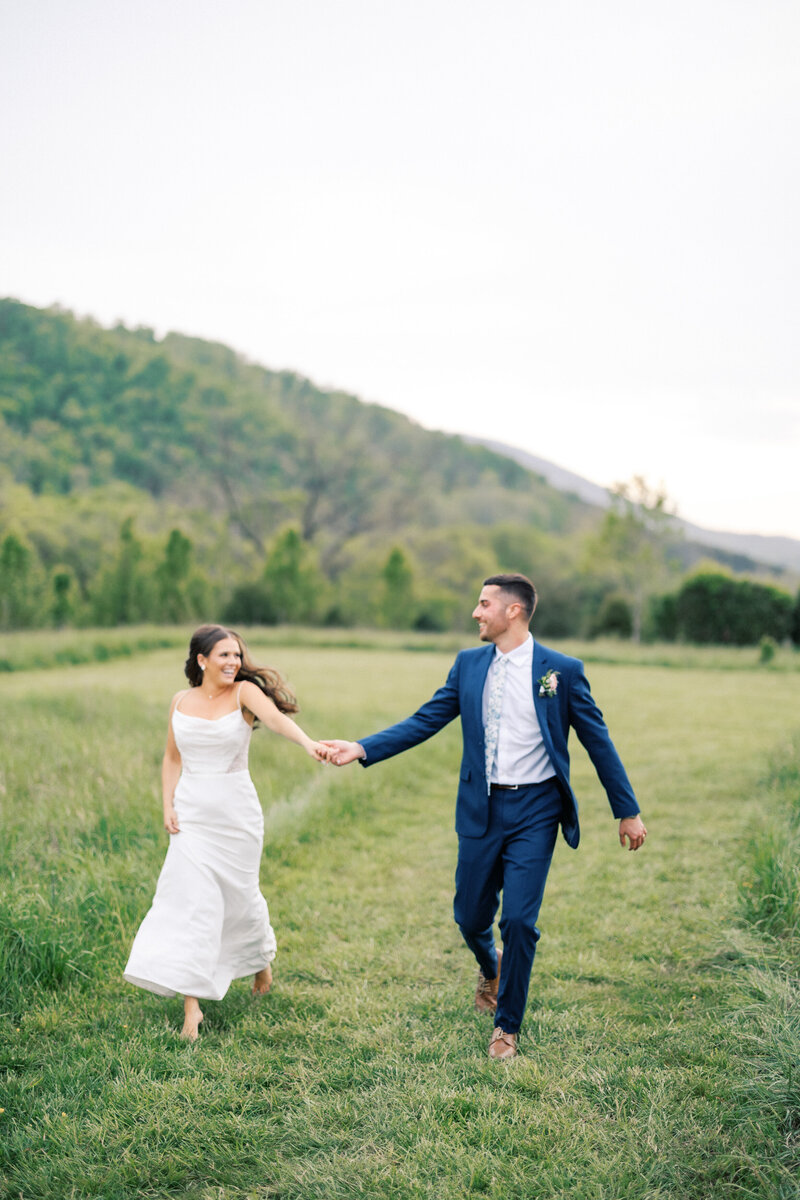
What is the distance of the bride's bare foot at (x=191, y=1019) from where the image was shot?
433cm

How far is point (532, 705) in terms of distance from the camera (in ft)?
14.7

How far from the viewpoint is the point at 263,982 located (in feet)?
16.4

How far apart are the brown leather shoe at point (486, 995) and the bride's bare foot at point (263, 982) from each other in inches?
44.7

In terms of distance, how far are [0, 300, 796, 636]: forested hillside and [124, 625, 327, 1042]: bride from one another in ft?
104

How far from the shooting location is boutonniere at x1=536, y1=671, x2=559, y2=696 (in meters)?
4.35

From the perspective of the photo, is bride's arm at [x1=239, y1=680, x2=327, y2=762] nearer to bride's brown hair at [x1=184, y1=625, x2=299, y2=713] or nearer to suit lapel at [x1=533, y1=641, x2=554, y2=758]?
bride's brown hair at [x1=184, y1=625, x2=299, y2=713]

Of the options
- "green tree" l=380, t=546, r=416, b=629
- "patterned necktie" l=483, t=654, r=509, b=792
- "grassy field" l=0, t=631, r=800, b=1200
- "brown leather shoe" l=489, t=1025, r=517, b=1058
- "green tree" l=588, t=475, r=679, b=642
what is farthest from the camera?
"green tree" l=380, t=546, r=416, b=629

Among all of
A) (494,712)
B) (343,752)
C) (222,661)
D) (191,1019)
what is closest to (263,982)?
(191,1019)

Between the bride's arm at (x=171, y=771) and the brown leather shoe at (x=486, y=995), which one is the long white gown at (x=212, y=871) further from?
the brown leather shoe at (x=486, y=995)

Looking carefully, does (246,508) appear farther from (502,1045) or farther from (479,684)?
(502,1045)

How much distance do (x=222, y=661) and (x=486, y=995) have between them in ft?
7.35

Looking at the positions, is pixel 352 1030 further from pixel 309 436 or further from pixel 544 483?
pixel 544 483

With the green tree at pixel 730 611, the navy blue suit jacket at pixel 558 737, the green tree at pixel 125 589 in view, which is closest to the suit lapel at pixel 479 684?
the navy blue suit jacket at pixel 558 737

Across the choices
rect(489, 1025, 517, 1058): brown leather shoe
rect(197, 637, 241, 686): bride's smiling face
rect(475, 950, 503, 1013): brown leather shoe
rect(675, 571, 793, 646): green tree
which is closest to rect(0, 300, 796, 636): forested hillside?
rect(675, 571, 793, 646): green tree
